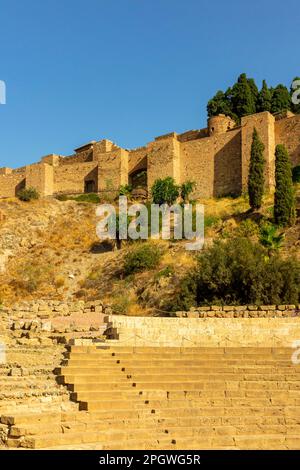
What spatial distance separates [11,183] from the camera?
43312mm

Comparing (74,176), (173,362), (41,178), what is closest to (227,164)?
(74,176)

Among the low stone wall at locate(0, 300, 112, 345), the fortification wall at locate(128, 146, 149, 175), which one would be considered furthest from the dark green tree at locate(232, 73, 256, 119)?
the low stone wall at locate(0, 300, 112, 345)

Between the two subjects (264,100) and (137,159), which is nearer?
(137,159)

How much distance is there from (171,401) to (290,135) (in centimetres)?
2667

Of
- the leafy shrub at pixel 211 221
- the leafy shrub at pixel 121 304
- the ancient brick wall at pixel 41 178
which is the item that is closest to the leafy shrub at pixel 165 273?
the leafy shrub at pixel 121 304

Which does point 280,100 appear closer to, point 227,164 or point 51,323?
point 227,164

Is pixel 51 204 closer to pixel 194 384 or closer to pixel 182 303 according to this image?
pixel 182 303

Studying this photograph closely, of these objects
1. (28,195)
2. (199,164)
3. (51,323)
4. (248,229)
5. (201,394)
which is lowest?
(201,394)

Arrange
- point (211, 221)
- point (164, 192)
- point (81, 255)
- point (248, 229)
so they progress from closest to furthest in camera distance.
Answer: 1. point (248, 229)
2. point (211, 221)
3. point (81, 255)
4. point (164, 192)

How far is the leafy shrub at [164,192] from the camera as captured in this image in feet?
115

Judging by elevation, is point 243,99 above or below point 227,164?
above

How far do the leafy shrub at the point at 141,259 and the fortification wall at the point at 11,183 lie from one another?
1688cm

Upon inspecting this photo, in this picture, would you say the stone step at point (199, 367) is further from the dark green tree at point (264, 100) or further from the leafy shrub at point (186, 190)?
the dark green tree at point (264, 100)
